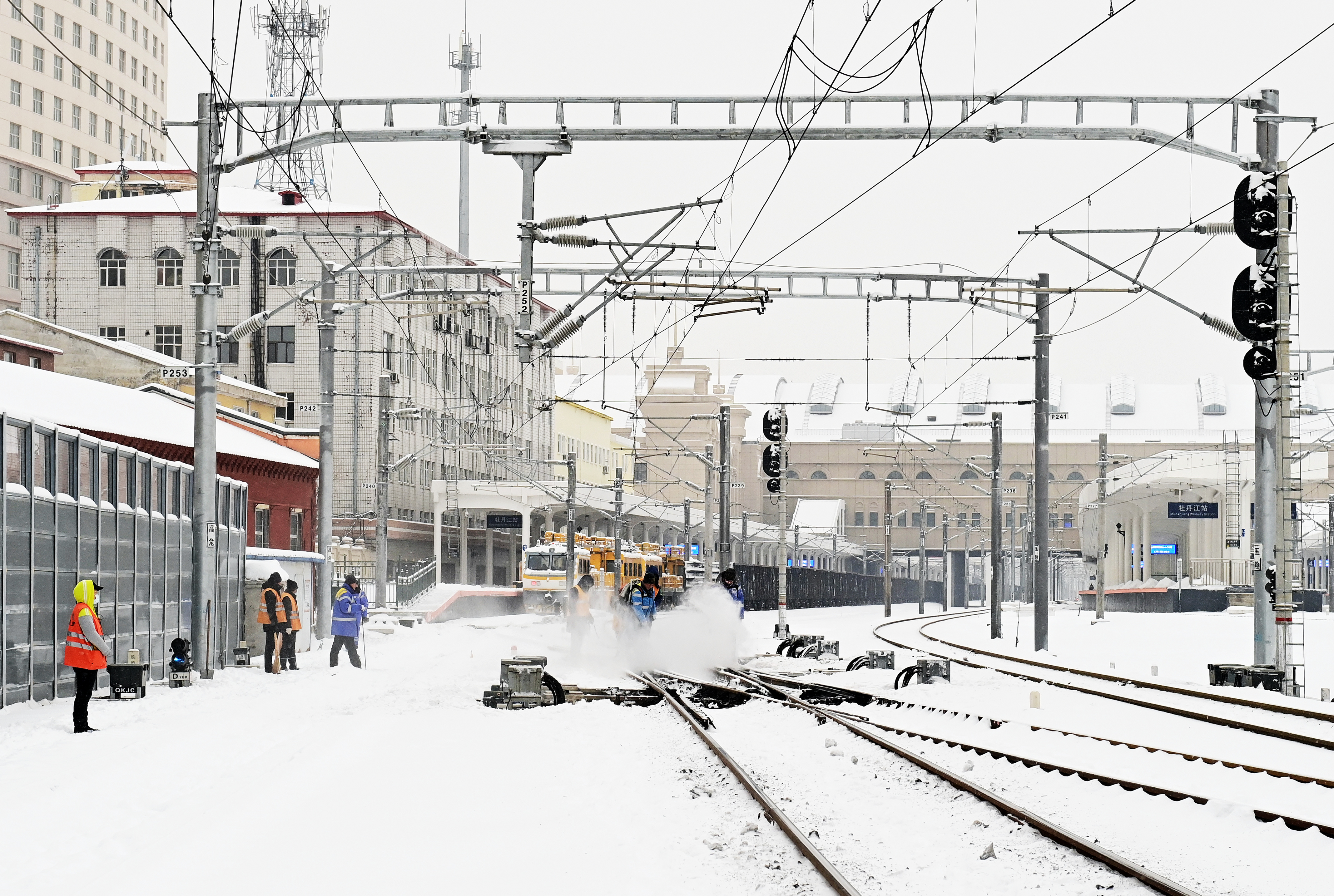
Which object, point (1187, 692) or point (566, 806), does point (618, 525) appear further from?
point (566, 806)

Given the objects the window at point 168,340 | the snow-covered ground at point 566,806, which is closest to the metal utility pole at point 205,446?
the snow-covered ground at point 566,806

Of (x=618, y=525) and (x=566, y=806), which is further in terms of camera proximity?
(x=618, y=525)

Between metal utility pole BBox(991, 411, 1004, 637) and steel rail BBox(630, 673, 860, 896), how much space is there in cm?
2641

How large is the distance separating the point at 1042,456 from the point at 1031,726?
18.6 metres

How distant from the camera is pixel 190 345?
7988 centimetres

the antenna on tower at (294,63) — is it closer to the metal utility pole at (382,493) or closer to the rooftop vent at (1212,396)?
the metal utility pole at (382,493)

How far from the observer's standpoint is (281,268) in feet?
266

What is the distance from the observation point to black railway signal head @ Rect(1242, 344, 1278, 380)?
72.9 feet

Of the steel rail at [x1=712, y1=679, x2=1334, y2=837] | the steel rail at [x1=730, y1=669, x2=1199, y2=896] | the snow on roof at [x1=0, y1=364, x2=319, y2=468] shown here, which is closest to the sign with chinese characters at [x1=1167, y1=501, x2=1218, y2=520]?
the snow on roof at [x1=0, y1=364, x2=319, y2=468]

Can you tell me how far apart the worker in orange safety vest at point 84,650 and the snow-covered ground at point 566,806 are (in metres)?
0.37

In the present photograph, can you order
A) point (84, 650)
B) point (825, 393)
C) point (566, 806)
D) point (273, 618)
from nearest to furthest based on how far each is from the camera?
point (566, 806) → point (84, 650) → point (273, 618) → point (825, 393)

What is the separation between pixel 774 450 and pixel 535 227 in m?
14.7

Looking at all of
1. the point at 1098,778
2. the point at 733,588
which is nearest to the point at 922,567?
the point at 733,588

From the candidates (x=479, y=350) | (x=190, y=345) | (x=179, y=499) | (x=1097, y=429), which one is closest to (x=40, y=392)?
(x=179, y=499)
